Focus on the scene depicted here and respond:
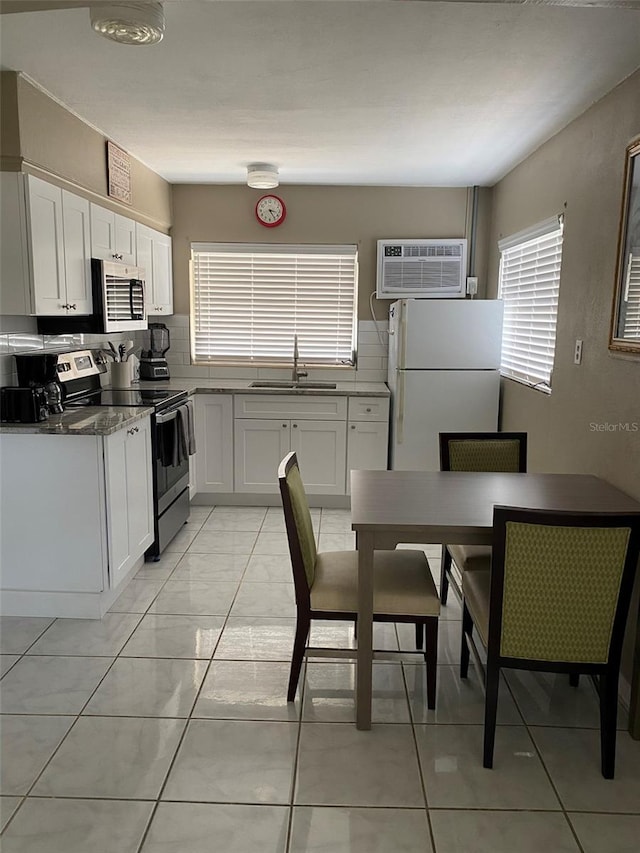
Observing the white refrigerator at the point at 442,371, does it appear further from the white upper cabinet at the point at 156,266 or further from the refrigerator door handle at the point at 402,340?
the white upper cabinet at the point at 156,266

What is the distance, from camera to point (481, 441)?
3.16 meters

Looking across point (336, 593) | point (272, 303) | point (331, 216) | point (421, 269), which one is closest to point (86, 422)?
point (336, 593)

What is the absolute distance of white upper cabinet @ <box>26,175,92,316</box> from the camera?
301cm

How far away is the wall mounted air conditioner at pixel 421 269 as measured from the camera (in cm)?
516

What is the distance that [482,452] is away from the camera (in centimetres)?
315

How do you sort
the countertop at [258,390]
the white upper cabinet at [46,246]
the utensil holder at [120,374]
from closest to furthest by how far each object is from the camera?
the white upper cabinet at [46,246], the utensil holder at [120,374], the countertop at [258,390]

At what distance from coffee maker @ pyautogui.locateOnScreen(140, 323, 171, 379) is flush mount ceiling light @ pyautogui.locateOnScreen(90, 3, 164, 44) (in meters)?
2.98

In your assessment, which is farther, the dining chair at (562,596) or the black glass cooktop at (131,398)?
the black glass cooktop at (131,398)

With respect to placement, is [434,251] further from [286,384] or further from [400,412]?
[286,384]

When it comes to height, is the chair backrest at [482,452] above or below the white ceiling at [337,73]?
below

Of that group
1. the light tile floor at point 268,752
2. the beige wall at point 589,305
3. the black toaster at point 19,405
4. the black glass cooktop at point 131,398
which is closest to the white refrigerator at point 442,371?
the beige wall at point 589,305

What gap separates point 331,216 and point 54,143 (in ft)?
8.23

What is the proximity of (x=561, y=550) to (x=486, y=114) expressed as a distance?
2.32 meters

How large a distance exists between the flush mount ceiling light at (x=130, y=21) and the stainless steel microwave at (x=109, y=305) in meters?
1.56
